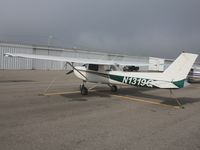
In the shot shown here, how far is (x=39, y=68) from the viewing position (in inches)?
1558

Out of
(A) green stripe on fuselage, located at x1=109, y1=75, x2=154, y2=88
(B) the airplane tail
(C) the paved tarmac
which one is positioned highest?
→ (B) the airplane tail

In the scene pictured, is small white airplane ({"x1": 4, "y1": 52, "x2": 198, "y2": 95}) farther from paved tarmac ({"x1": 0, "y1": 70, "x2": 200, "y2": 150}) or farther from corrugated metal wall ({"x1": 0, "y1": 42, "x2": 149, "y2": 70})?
corrugated metal wall ({"x1": 0, "y1": 42, "x2": 149, "y2": 70})

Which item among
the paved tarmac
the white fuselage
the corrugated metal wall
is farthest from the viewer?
the corrugated metal wall

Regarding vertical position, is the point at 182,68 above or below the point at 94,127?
above

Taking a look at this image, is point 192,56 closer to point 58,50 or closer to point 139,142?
point 139,142

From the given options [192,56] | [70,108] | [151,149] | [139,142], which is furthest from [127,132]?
[192,56]

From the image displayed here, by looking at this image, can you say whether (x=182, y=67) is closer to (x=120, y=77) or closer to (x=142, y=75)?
(x=142, y=75)

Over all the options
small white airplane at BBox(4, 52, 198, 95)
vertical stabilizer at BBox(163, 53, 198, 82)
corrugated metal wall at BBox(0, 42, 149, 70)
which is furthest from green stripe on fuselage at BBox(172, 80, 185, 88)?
corrugated metal wall at BBox(0, 42, 149, 70)

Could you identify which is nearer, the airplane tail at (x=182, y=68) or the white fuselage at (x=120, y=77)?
the airplane tail at (x=182, y=68)

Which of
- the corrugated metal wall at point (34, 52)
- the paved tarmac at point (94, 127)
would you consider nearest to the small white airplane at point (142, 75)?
the paved tarmac at point (94, 127)

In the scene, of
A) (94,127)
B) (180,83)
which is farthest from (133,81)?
(94,127)

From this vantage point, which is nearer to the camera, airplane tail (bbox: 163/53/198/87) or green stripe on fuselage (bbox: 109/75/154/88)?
airplane tail (bbox: 163/53/198/87)

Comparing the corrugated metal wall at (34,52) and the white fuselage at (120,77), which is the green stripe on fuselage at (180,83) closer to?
the white fuselage at (120,77)

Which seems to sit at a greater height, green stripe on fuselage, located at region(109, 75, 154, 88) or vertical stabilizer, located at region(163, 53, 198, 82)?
vertical stabilizer, located at region(163, 53, 198, 82)
